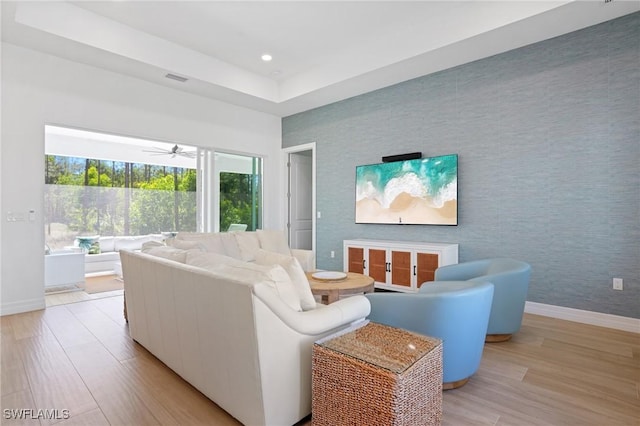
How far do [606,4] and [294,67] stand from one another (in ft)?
12.2

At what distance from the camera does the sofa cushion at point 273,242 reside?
4.74m

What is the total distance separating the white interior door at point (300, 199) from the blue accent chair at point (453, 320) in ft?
16.0

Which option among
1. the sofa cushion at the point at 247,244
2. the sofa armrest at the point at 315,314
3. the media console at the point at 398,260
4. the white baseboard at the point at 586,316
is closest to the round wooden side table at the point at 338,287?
the sofa armrest at the point at 315,314

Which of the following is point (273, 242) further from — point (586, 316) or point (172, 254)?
point (586, 316)

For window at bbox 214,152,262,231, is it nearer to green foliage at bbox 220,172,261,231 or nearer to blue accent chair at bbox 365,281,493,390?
green foliage at bbox 220,172,261,231

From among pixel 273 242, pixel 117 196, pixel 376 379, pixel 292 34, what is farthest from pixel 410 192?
pixel 117 196

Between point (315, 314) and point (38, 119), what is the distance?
4.39 metres

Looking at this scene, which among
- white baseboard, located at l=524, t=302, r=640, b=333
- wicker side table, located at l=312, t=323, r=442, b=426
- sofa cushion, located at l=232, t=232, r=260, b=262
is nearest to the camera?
wicker side table, located at l=312, t=323, r=442, b=426

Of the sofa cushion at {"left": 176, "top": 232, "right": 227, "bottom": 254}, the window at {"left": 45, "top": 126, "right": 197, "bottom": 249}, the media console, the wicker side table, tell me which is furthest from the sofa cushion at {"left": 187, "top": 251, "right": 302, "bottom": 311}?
the window at {"left": 45, "top": 126, "right": 197, "bottom": 249}

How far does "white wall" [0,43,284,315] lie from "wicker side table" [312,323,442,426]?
4.15m

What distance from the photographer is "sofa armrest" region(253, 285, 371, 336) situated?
5.25 ft

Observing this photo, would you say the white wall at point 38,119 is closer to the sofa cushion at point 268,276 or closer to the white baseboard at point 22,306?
the white baseboard at point 22,306

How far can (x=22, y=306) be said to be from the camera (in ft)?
12.9

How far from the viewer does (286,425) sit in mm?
1721
